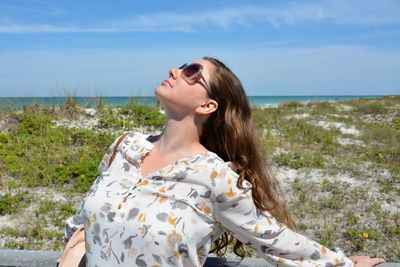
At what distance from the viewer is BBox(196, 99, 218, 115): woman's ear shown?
7.04ft

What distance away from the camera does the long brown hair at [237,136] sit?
2.16 metres

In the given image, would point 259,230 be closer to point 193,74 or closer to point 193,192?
point 193,192

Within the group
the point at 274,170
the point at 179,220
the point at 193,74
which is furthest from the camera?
the point at 274,170

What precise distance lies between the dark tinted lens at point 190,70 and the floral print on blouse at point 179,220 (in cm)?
33

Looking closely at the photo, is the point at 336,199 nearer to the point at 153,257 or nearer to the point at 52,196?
the point at 52,196

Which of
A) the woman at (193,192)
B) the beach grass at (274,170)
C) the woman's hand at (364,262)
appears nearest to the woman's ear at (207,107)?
the woman at (193,192)

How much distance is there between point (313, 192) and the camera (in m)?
5.90

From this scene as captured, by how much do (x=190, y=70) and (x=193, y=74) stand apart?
2 cm

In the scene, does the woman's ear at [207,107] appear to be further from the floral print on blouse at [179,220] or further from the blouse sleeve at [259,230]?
the blouse sleeve at [259,230]

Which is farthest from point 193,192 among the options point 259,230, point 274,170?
point 274,170

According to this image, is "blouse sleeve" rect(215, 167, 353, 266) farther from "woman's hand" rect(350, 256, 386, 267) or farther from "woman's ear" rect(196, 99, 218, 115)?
"woman's ear" rect(196, 99, 218, 115)

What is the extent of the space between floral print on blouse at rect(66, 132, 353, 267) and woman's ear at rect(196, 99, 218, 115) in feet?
0.58

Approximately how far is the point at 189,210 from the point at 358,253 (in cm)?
305

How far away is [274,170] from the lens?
22.0ft
